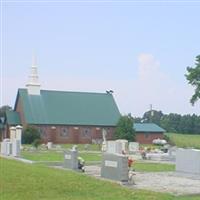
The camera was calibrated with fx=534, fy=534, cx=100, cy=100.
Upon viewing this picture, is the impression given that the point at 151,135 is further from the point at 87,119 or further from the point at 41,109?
the point at 41,109

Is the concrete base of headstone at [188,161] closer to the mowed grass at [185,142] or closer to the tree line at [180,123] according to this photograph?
the mowed grass at [185,142]

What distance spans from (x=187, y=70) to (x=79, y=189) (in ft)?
149

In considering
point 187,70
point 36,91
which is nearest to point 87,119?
point 36,91

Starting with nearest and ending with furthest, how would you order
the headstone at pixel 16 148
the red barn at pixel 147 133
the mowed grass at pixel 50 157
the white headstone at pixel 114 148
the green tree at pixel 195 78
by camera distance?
1. the mowed grass at pixel 50 157
2. the headstone at pixel 16 148
3. the white headstone at pixel 114 148
4. the green tree at pixel 195 78
5. the red barn at pixel 147 133

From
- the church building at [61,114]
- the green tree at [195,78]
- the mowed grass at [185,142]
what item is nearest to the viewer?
the green tree at [195,78]

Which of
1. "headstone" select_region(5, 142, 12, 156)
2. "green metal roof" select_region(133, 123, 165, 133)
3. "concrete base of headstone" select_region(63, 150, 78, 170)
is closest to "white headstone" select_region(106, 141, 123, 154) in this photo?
"headstone" select_region(5, 142, 12, 156)

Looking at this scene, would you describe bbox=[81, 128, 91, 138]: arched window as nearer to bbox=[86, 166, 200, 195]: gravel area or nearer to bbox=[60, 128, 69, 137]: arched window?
bbox=[60, 128, 69, 137]: arched window

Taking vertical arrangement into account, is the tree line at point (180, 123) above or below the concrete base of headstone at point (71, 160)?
above

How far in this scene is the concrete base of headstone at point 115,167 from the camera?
1911 cm

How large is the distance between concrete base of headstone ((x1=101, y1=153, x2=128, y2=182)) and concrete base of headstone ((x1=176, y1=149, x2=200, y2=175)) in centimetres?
497

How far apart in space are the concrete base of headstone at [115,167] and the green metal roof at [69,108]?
51.7 metres

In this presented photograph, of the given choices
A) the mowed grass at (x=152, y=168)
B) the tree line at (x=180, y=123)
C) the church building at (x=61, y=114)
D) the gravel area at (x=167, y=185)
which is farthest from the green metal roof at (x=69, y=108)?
the gravel area at (x=167, y=185)

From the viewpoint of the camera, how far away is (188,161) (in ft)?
79.1

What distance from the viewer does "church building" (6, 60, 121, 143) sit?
241 feet
